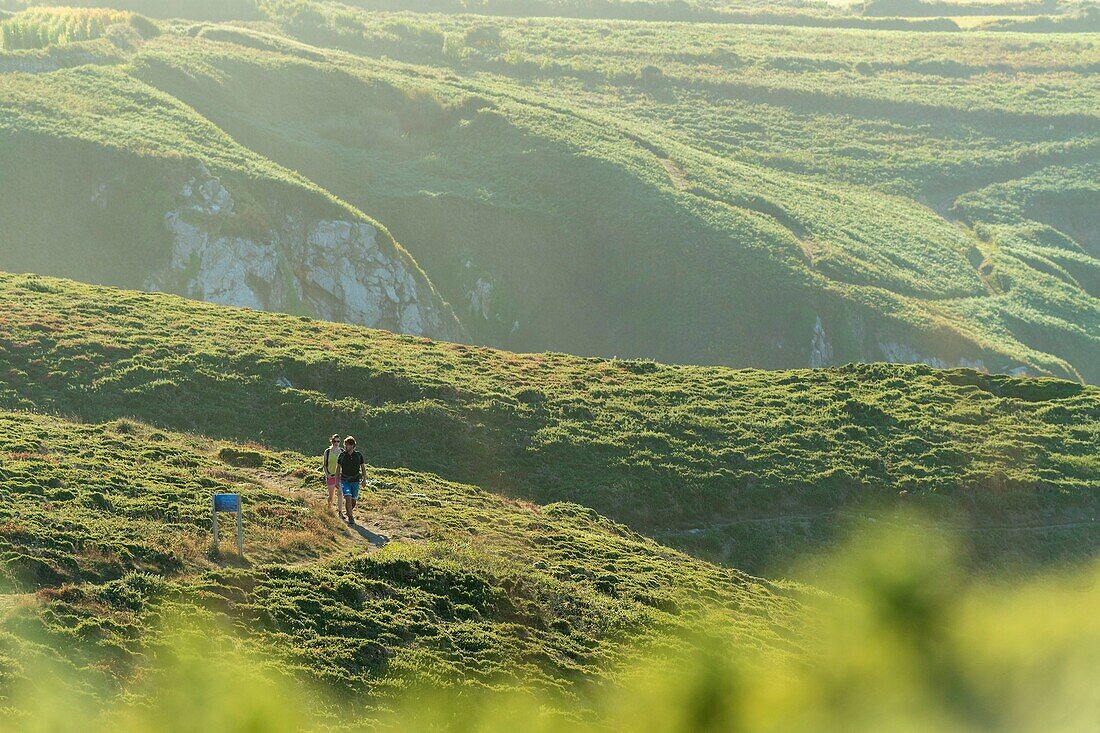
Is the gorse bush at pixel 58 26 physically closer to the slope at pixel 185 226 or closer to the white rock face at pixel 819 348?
the slope at pixel 185 226

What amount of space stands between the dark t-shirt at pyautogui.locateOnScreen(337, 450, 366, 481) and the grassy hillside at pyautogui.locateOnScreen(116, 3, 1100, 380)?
49037mm

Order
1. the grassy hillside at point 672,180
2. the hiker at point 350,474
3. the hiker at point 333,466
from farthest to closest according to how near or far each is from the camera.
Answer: the grassy hillside at point 672,180 → the hiker at point 333,466 → the hiker at point 350,474

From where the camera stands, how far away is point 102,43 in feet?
304

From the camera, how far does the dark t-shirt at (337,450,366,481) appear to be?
82.1ft

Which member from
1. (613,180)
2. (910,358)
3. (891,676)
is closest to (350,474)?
(891,676)

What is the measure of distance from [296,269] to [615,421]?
33.6m

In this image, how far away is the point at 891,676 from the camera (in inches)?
66.5

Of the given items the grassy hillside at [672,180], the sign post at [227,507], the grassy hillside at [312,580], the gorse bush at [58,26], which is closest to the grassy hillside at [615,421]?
the grassy hillside at [312,580]

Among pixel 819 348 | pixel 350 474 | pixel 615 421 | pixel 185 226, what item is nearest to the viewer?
pixel 350 474

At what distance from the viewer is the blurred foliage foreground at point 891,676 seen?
146 cm

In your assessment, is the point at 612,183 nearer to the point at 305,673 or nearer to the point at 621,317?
the point at 621,317

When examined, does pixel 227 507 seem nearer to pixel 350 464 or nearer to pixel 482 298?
pixel 350 464

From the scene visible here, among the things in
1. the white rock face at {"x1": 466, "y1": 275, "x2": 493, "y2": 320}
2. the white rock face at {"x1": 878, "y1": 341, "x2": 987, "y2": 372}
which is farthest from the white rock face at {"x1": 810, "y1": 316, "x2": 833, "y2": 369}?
the white rock face at {"x1": 466, "y1": 275, "x2": 493, "y2": 320}

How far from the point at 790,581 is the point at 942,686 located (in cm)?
2892
